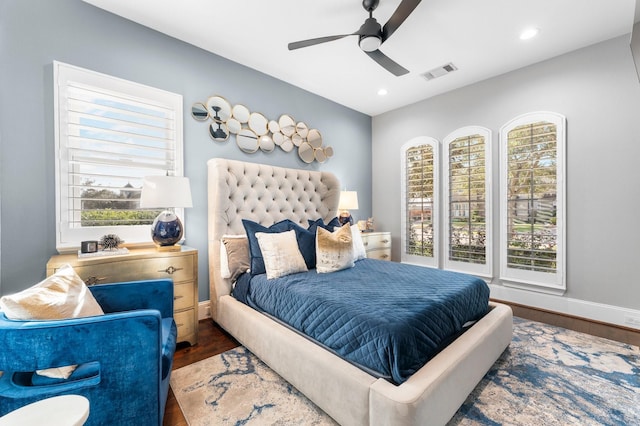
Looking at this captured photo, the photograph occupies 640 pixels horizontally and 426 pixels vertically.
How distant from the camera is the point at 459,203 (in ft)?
12.3

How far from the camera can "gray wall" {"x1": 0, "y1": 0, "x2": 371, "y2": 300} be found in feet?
6.37

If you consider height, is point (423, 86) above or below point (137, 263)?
above

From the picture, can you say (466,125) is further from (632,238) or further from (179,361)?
(179,361)

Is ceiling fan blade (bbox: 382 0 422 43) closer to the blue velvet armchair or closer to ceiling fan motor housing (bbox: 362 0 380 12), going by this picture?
ceiling fan motor housing (bbox: 362 0 380 12)

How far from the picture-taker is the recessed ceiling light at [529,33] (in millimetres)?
2547

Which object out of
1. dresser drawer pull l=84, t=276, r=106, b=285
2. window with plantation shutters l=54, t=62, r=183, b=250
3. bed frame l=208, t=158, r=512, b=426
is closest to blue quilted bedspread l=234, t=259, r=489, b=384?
bed frame l=208, t=158, r=512, b=426

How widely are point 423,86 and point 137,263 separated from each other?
383cm

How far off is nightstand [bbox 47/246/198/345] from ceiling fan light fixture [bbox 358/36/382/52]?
2224 millimetres

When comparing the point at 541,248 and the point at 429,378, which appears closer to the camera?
the point at 429,378

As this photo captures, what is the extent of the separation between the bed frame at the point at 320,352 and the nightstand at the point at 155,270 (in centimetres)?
33

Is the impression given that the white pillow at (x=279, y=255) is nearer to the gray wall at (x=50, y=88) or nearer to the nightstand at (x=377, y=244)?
the gray wall at (x=50, y=88)

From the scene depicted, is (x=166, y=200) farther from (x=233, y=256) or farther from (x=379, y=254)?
(x=379, y=254)

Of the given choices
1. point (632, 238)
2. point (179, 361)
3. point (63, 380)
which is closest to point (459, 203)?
point (632, 238)

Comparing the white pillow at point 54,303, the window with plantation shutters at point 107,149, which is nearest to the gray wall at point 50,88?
the window with plantation shutters at point 107,149
